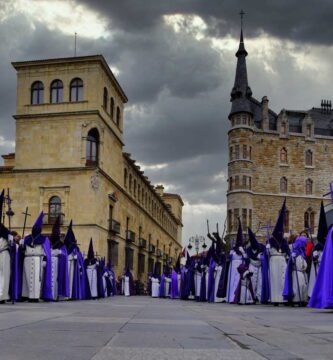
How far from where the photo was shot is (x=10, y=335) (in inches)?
205

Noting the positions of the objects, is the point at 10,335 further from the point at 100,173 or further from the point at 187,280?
the point at 100,173

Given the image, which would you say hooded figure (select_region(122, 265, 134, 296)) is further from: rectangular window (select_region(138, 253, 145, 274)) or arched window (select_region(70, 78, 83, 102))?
arched window (select_region(70, 78, 83, 102))

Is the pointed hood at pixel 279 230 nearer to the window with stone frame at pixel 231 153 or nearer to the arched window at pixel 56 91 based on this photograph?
the arched window at pixel 56 91

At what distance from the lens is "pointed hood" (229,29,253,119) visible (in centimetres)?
6938

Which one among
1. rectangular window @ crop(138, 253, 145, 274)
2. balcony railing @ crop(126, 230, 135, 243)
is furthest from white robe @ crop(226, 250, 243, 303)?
rectangular window @ crop(138, 253, 145, 274)

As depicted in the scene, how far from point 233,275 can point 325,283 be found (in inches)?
316

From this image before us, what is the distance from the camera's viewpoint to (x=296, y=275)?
1522cm

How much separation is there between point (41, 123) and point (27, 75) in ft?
12.8

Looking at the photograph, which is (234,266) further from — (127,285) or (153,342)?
(127,285)

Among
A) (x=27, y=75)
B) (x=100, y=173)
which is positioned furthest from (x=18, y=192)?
(x=27, y=75)

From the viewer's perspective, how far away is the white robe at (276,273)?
1634cm

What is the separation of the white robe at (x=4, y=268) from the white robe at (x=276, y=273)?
6.99m

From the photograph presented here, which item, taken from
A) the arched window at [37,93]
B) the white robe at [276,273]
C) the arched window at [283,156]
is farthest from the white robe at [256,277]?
the arched window at [283,156]

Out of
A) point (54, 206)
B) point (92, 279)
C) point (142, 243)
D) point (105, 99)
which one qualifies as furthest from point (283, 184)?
point (92, 279)
